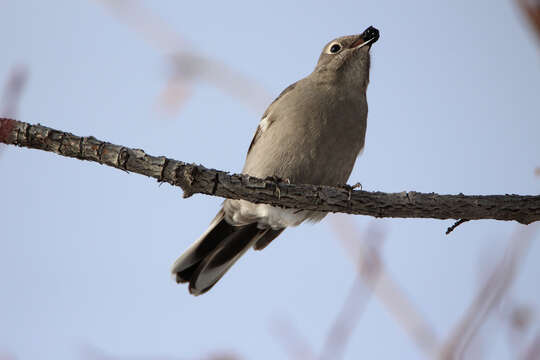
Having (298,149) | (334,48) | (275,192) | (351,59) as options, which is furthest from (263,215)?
(334,48)

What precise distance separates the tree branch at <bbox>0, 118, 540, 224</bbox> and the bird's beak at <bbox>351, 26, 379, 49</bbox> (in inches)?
118

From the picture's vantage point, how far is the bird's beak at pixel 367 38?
810cm

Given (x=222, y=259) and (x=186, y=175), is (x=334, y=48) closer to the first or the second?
(x=222, y=259)

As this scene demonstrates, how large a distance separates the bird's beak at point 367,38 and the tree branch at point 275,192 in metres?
2.99

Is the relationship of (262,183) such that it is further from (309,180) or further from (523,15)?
(523,15)

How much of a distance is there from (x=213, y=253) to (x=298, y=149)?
81.9 inches

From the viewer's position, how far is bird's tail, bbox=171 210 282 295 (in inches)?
312

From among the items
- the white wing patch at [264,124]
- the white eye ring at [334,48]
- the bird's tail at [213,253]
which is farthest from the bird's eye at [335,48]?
the bird's tail at [213,253]

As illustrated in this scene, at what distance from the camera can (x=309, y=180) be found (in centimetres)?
695

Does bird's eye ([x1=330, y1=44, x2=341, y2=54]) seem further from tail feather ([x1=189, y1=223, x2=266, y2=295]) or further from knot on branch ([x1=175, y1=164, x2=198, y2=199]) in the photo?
knot on branch ([x1=175, y1=164, x2=198, y2=199])

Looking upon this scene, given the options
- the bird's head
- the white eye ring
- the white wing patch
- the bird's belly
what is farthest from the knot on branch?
the white eye ring

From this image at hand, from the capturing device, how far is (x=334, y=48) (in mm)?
8422

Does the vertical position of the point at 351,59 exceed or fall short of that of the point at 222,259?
it exceeds it

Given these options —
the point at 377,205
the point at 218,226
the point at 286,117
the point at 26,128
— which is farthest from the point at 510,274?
the point at 218,226
